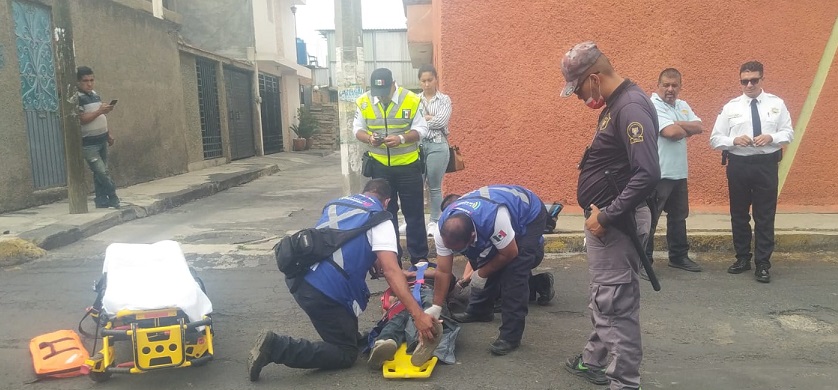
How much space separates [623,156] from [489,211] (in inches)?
36.9

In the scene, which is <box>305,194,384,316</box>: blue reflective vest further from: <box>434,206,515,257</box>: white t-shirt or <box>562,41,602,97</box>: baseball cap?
<box>562,41,602,97</box>: baseball cap

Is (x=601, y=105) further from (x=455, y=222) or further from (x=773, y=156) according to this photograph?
(x=773, y=156)

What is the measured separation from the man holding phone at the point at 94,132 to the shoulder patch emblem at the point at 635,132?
22.0 feet

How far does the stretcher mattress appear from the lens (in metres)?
3.23

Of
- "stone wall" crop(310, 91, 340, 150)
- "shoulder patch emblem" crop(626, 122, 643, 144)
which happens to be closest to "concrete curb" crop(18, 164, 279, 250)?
"shoulder patch emblem" crop(626, 122, 643, 144)

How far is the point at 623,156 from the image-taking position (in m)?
2.84

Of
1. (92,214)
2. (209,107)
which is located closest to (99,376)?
(92,214)

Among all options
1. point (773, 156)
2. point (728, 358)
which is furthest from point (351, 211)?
point (773, 156)

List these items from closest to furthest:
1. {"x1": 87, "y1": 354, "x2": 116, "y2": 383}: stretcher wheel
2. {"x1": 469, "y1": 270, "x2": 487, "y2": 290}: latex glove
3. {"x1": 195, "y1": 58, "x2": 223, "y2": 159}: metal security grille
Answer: {"x1": 87, "y1": 354, "x2": 116, "y2": 383}: stretcher wheel, {"x1": 469, "y1": 270, "x2": 487, "y2": 290}: latex glove, {"x1": 195, "y1": 58, "x2": 223, "y2": 159}: metal security grille

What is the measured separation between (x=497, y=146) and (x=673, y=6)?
2.43m

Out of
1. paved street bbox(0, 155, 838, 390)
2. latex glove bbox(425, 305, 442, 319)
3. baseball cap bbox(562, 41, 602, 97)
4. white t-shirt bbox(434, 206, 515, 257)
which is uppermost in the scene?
baseball cap bbox(562, 41, 602, 97)

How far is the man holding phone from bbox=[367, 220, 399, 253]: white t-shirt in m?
5.56

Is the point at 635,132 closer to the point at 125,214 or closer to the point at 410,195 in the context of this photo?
the point at 410,195

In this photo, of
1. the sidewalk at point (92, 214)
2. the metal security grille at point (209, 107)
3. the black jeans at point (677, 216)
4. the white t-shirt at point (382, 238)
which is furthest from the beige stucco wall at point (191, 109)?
the white t-shirt at point (382, 238)
